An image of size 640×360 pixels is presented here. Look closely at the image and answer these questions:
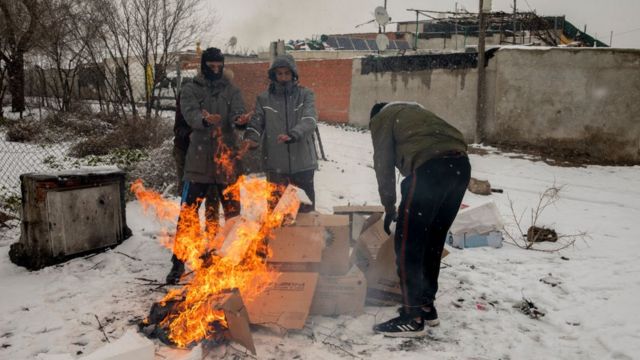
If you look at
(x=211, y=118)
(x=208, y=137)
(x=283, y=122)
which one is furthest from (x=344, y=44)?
(x=211, y=118)

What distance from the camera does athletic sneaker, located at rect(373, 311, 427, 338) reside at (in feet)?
11.6

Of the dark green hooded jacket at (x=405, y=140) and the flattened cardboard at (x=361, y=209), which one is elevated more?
the dark green hooded jacket at (x=405, y=140)

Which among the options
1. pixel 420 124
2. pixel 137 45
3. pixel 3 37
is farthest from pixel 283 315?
pixel 3 37

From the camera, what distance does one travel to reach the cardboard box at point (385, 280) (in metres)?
4.07

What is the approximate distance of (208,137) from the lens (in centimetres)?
444

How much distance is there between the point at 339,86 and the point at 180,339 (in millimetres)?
17584

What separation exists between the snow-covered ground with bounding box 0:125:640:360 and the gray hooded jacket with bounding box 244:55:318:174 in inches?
64.5

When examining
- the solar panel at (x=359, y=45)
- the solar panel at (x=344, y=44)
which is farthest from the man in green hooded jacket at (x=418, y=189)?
the solar panel at (x=344, y=44)

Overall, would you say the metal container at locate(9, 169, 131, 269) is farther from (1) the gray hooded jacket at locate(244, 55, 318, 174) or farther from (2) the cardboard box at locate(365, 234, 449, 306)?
(2) the cardboard box at locate(365, 234, 449, 306)

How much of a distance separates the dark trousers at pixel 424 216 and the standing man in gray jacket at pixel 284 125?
4.68 feet

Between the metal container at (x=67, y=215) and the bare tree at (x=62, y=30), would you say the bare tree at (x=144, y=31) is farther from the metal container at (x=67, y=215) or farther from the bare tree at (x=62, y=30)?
the metal container at (x=67, y=215)

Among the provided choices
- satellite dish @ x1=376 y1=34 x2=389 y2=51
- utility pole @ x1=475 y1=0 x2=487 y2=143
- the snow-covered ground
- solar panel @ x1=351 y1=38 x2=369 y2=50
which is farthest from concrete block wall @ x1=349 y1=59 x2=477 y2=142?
solar panel @ x1=351 y1=38 x2=369 y2=50

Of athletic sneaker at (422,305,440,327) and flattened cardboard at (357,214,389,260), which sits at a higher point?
flattened cardboard at (357,214,389,260)

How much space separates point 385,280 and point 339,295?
1.73ft
